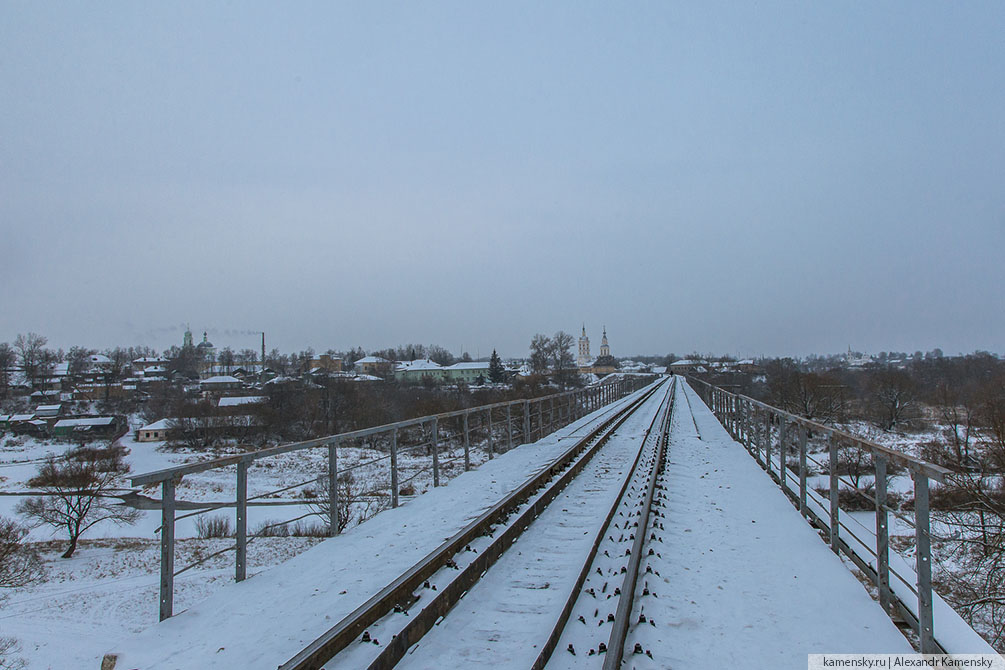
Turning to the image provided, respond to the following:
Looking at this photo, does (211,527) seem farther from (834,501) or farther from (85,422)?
(85,422)

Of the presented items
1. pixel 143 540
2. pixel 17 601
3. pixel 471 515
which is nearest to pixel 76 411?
pixel 143 540

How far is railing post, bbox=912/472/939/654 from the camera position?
342 cm

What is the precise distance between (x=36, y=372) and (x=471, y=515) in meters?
130

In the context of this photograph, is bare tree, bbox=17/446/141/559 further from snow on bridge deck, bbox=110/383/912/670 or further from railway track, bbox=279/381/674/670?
railway track, bbox=279/381/674/670

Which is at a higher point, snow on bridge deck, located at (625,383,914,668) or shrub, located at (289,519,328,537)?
snow on bridge deck, located at (625,383,914,668)

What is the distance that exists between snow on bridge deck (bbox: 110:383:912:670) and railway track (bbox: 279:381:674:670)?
34 centimetres

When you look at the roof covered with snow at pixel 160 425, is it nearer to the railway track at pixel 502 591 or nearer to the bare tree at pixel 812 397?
the bare tree at pixel 812 397

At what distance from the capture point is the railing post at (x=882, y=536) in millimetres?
4109

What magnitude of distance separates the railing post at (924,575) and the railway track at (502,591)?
1807 millimetres

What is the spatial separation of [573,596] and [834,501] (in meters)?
2.89

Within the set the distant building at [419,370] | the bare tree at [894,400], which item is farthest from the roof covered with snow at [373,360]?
Answer: the bare tree at [894,400]

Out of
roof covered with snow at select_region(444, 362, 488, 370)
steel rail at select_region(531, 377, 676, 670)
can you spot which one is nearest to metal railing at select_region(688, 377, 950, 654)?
steel rail at select_region(531, 377, 676, 670)

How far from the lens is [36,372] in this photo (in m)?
104

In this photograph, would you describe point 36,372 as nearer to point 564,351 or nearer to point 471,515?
point 564,351
